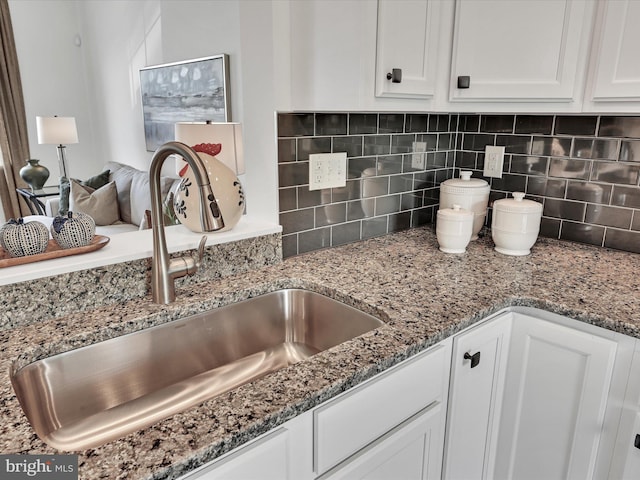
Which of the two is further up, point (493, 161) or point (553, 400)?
point (493, 161)

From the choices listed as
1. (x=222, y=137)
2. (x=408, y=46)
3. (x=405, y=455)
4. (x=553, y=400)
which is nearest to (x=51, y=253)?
(x=222, y=137)

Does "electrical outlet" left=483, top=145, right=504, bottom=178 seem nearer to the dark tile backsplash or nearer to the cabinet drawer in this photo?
the dark tile backsplash

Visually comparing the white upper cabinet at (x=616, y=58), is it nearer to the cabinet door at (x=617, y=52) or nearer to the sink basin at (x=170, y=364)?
the cabinet door at (x=617, y=52)

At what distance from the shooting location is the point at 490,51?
1487mm

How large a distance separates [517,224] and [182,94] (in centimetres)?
197

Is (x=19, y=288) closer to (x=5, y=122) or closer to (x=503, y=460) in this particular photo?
(x=503, y=460)

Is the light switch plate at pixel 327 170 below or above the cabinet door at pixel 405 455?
above

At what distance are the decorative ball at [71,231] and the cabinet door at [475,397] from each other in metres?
0.95

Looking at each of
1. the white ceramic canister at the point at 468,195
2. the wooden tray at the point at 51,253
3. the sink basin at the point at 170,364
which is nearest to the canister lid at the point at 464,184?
the white ceramic canister at the point at 468,195

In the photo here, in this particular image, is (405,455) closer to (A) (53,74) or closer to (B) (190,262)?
(B) (190,262)

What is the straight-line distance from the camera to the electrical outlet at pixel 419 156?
1911 mm

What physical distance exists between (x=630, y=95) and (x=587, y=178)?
0.49 meters

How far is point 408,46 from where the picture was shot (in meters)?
1.38

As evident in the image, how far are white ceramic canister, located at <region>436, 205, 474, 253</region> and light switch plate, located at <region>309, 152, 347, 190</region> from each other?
14.6 inches
